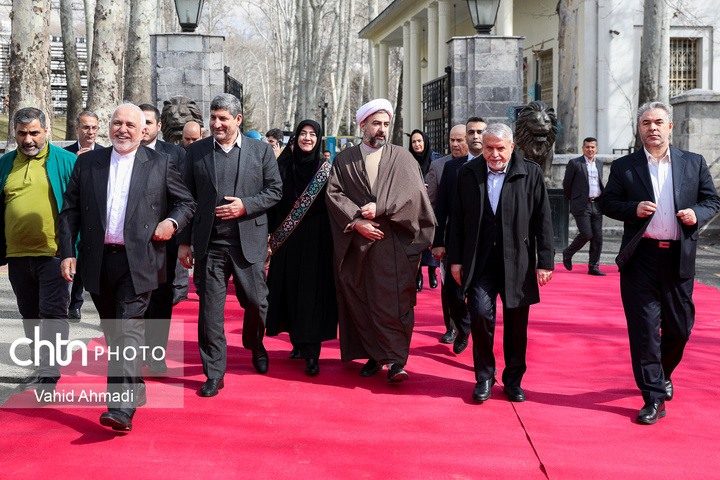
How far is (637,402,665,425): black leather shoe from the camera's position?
16.4 ft

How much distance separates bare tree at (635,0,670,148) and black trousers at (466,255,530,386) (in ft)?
45.3

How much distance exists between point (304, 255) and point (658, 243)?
2557mm

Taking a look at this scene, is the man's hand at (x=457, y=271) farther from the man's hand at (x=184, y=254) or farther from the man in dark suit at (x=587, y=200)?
the man in dark suit at (x=587, y=200)

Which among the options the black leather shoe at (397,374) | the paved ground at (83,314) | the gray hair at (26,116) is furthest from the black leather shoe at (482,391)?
the gray hair at (26,116)

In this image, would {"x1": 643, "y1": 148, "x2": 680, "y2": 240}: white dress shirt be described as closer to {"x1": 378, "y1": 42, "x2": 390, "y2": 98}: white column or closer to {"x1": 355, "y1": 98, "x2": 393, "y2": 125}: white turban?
{"x1": 355, "y1": 98, "x2": 393, "y2": 125}: white turban

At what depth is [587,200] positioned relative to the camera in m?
11.5

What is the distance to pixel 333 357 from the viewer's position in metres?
6.73

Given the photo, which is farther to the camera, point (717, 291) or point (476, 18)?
point (476, 18)

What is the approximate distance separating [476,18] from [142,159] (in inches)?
371

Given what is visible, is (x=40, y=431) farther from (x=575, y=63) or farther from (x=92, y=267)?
(x=575, y=63)

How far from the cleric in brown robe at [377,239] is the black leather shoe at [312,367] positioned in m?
0.27

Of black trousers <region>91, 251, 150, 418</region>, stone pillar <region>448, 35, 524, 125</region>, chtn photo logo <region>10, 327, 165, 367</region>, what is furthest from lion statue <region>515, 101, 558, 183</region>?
black trousers <region>91, 251, 150, 418</region>

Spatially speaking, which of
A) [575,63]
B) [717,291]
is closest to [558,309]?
[717,291]

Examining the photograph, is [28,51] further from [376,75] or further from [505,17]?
[376,75]
